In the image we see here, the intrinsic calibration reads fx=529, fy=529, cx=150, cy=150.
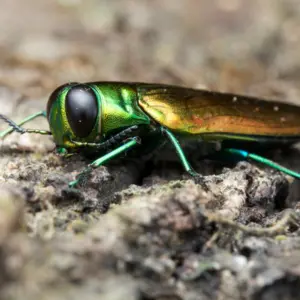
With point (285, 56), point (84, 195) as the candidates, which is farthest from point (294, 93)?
point (84, 195)

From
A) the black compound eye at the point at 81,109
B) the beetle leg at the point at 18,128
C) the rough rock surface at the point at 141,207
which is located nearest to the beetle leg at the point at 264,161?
the rough rock surface at the point at 141,207

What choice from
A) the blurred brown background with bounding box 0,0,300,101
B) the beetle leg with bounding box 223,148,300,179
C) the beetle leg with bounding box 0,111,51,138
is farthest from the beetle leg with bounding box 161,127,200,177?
the blurred brown background with bounding box 0,0,300,101

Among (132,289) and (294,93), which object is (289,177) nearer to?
(294,93)

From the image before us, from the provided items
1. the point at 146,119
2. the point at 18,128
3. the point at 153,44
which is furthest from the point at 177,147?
the point at 153,44

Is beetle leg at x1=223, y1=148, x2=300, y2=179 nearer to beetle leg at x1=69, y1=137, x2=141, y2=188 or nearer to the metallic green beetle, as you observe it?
the metallic green beetle

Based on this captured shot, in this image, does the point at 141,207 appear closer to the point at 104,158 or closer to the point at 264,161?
the point at 104,158

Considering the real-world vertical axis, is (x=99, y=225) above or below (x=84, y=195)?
below

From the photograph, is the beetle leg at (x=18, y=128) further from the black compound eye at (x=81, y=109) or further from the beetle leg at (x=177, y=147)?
the beetle leg at (x=177, y=147)
